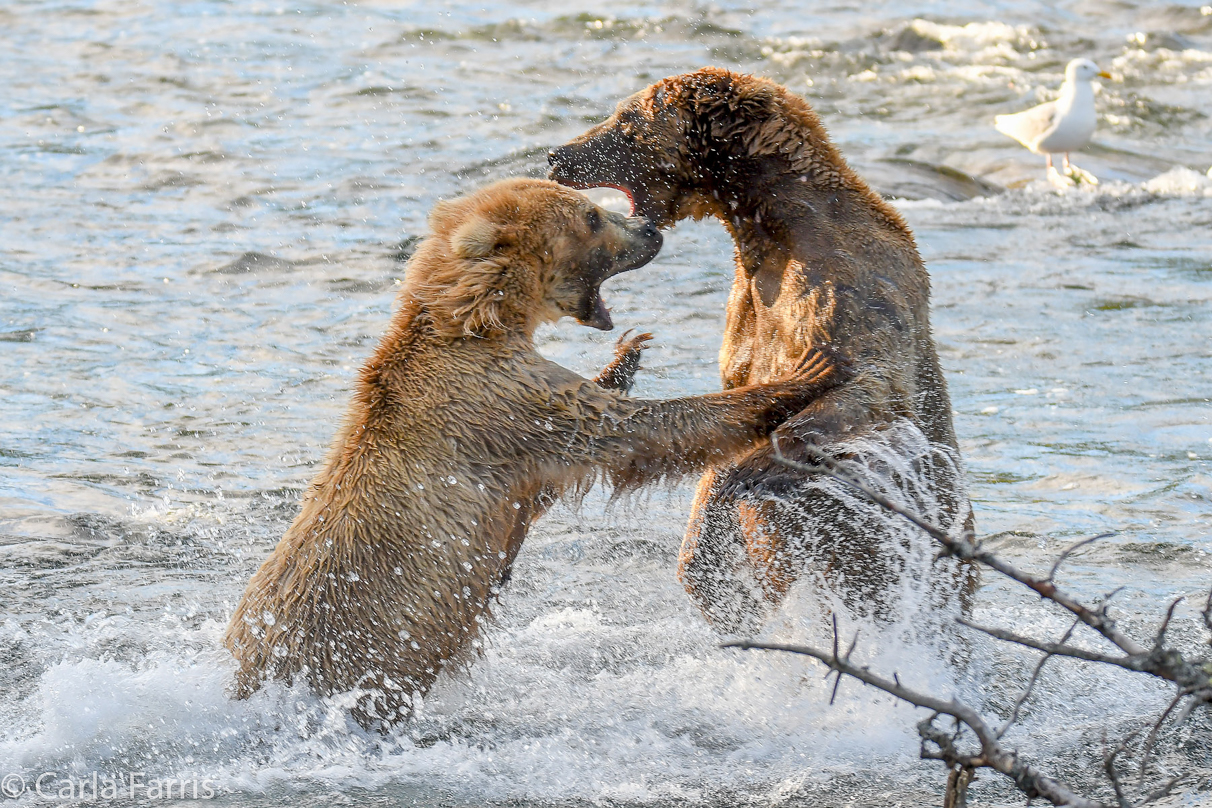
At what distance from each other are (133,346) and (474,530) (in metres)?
5.40

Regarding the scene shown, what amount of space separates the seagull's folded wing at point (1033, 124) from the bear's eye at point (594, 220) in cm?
925

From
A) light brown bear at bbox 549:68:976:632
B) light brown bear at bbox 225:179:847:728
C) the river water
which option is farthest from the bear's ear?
the river water

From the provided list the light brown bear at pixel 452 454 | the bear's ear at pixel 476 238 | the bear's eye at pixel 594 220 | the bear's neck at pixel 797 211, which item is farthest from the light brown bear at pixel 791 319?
the bear's ear at pixel 476 238

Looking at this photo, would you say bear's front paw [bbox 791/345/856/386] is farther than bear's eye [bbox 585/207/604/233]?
No

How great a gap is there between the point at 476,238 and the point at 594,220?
45 centimetres

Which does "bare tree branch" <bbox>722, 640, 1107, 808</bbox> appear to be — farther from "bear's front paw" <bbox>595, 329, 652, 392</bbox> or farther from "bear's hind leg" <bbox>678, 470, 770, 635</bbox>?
"bear's front paw" <bbox>595, 329, 652, 392</bbox>

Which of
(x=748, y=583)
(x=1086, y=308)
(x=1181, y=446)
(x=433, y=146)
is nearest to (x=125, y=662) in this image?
(x=748, y=583)

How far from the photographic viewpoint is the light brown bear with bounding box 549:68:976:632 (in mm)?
4676

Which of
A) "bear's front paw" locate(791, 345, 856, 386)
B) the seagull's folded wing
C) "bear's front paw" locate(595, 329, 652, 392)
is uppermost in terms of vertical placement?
"bear's front paw" locate(791, 345, 856, 386)

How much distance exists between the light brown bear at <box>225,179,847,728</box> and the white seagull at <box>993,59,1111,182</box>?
917 cm

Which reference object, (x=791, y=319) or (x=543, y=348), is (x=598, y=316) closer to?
(x=791, y=319)

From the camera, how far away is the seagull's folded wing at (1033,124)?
1311 centimetres

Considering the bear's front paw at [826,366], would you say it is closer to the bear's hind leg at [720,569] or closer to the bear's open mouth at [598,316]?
the bear's hind leg at [720,569]

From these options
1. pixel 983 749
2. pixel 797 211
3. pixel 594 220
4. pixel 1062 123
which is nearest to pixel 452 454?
pixel 594 220
